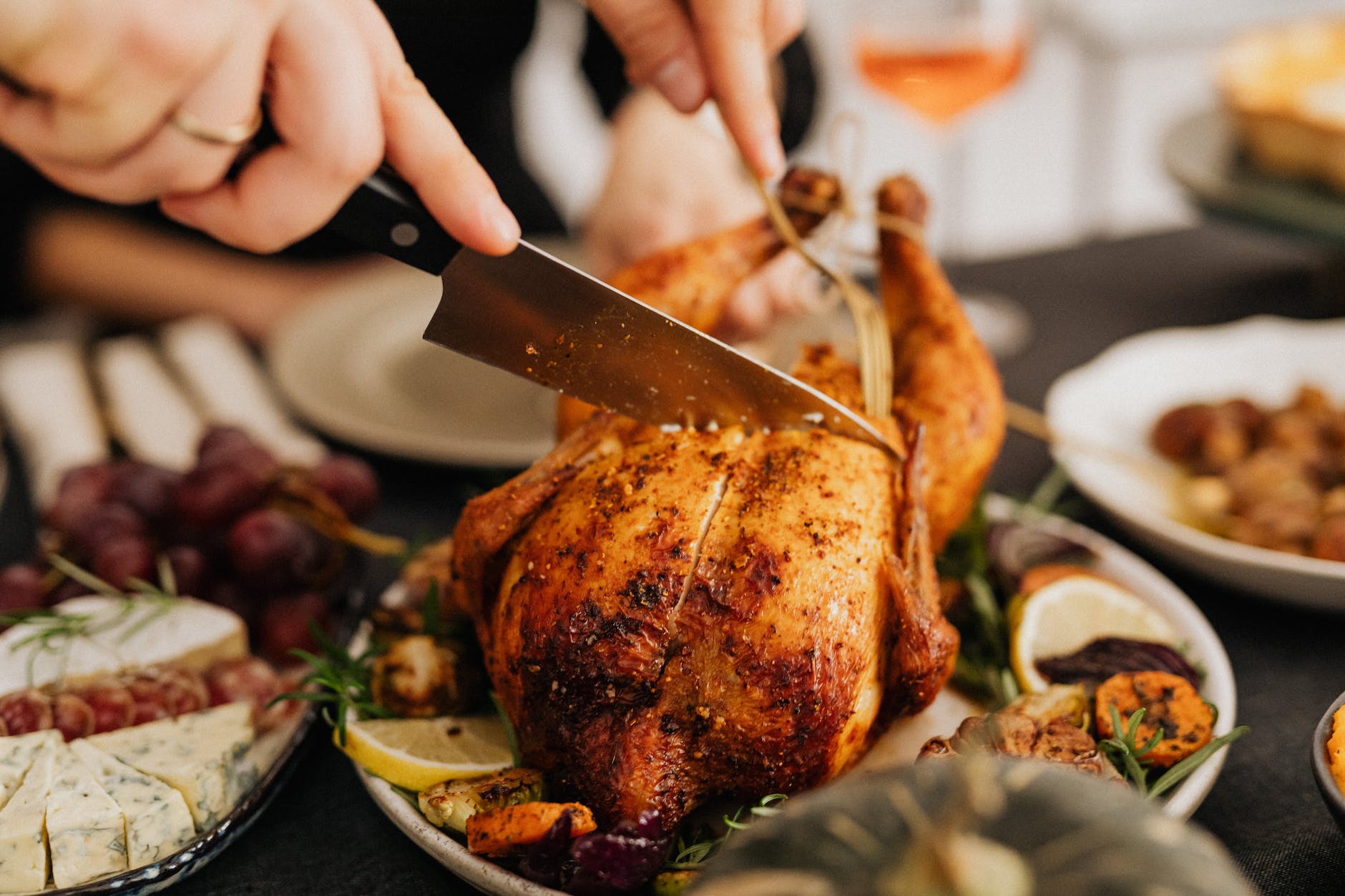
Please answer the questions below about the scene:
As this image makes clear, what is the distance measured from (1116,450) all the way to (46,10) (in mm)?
1507

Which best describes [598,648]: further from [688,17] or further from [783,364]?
[688,17]

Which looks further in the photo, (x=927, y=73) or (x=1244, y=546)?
(x=927, y=73)

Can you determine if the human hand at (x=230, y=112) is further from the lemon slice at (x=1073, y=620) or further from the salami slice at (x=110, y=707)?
the lemon slice at (x=1073, y=620)

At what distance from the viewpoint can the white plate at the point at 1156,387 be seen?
154 centimetres

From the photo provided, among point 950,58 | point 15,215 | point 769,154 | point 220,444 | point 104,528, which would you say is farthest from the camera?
point 15,215

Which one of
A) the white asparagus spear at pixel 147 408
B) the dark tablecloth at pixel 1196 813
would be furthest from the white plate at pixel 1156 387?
the white asparagus spear at pixel 147 408

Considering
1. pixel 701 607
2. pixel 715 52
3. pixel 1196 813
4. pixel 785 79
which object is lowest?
pixel 1196 813

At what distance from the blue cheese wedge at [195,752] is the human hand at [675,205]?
98 centimetres

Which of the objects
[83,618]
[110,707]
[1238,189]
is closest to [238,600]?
[83,618]

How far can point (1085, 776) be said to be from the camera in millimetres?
649

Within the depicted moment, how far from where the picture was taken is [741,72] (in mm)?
1175

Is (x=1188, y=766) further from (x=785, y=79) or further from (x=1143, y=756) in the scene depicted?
(x=785, y=79)

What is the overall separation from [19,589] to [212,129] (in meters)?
0.80

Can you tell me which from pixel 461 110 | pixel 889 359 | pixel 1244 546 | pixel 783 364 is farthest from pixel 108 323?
pixel 1244 546
